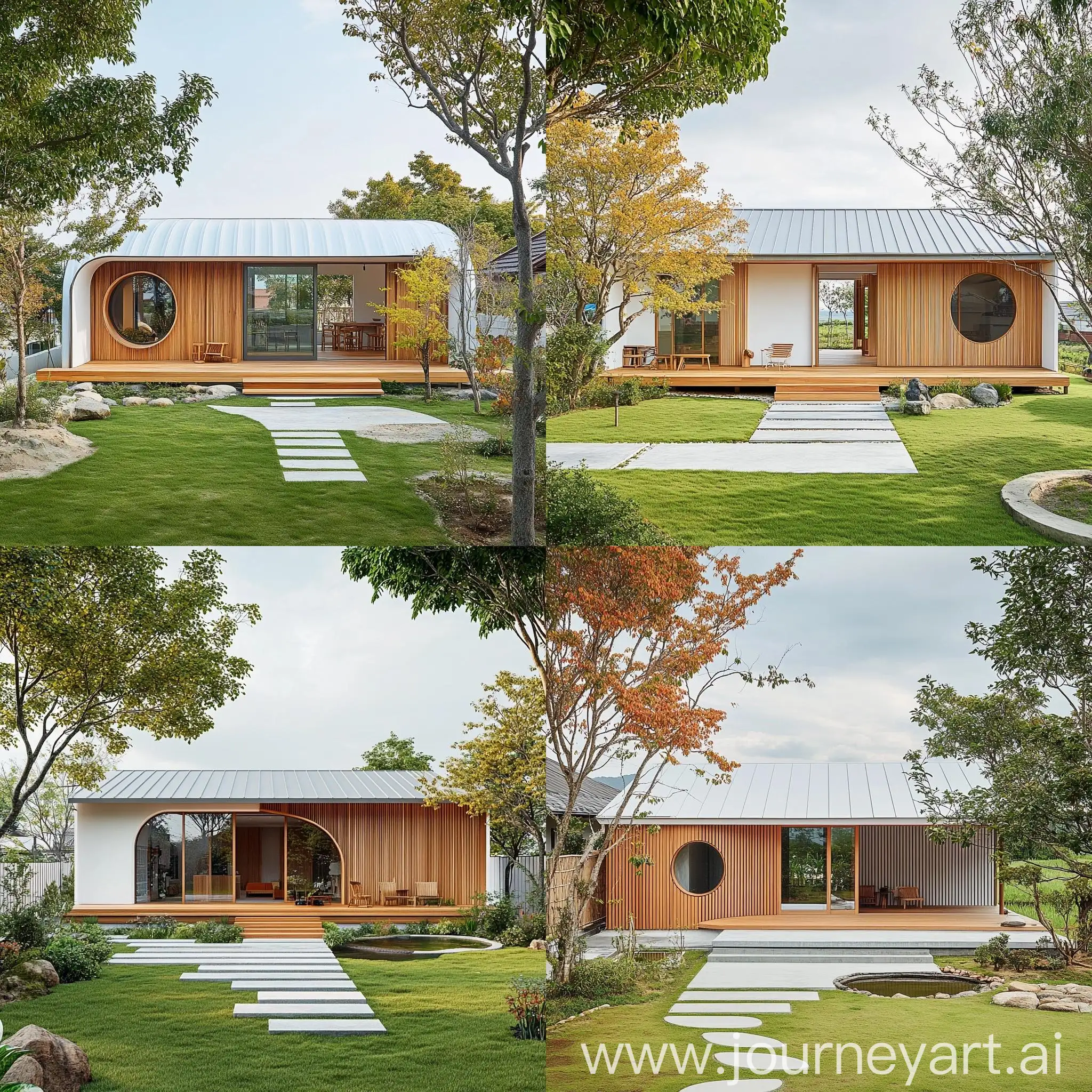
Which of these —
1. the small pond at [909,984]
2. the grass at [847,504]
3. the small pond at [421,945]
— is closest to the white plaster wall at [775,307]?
the grass at [847,504]

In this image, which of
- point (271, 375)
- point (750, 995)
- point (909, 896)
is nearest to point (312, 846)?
point (750, 995)

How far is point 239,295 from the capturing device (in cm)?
1798

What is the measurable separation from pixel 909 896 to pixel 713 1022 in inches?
305

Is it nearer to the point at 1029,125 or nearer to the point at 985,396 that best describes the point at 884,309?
the point at 985,396

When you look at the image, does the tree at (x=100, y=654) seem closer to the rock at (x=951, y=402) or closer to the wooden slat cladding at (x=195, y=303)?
the wooden slat cladding at (x=195, y=303)

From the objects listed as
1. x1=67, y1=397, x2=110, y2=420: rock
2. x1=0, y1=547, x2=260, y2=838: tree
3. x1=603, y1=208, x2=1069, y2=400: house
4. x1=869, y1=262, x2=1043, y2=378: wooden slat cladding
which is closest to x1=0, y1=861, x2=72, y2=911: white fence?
x1=0, y1=547, x2=260, y2=838: tree

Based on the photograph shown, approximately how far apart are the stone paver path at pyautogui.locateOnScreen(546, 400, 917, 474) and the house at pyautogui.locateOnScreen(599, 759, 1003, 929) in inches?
186

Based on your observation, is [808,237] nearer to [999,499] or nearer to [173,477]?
[999,499]

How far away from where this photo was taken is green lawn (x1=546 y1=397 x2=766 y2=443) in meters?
11.9

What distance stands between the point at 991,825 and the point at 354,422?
7.57 m

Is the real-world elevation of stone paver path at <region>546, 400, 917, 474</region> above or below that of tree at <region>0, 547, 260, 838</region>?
above

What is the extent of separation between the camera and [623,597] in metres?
9.60

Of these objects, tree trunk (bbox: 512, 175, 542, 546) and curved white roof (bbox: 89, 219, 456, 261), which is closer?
tree trunk (bbox: 512, 175, 542, 546)

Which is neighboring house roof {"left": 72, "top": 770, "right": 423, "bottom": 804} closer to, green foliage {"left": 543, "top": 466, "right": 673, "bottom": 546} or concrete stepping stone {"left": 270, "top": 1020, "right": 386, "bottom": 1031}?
concrete stepping stone {"left": 270, "top": 1020, "right": 386, "bottom": 1031}
